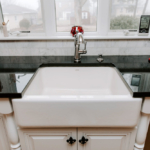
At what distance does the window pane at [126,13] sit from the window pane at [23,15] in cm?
72

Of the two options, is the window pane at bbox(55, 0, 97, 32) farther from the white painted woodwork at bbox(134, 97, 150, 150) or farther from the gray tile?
the white painted woodwork at bbox(134, 97, 150, 150)

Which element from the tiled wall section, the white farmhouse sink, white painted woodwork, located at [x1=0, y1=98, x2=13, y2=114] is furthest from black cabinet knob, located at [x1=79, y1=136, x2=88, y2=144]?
the tiled wall section

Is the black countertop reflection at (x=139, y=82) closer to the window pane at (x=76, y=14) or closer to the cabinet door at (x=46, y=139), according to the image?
the cabinet door at (x=46, y=139)

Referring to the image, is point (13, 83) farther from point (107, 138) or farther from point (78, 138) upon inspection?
point (107, 138)

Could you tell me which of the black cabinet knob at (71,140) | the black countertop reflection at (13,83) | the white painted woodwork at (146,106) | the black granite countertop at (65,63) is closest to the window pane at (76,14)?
the black granite countertop at (65,63)

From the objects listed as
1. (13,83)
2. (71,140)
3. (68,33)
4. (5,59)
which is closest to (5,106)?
(13,83)

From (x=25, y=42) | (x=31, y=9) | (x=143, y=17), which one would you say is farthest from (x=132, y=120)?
(x=31, y=9)

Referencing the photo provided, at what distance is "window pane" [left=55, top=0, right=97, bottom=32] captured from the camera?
137 cm

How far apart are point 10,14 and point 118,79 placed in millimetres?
1189

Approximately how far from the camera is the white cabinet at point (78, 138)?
0.88 m

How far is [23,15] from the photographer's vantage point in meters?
1.41

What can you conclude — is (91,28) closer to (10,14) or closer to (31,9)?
(31,9)

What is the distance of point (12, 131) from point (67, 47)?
876 millimetres

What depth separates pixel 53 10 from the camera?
1393mm
